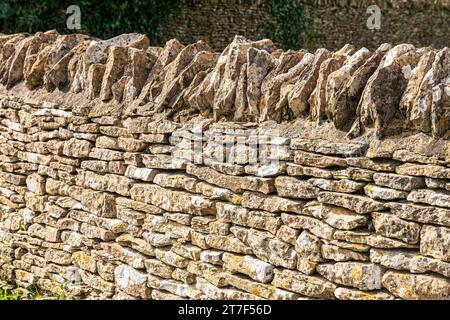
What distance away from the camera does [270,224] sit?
12.8ft

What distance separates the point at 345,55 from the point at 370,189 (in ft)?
2.75

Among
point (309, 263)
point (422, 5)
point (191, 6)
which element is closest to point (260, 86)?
point (309, 263)

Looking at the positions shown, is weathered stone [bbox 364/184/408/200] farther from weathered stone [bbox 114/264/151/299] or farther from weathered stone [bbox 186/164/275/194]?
weathered stone [bbox 114/264/151/299]

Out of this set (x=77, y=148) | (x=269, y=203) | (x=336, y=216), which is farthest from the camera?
(x=77, y=148)

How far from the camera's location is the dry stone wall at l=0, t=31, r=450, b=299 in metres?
3.38

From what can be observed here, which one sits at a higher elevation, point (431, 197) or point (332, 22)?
point (332, 22)

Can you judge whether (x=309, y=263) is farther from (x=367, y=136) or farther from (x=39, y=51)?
(x=39, y=51)

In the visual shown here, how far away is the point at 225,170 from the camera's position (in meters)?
4.10

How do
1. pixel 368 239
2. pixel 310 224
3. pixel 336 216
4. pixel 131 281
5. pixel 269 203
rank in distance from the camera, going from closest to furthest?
pixel 368 239 → pixel 336 216 → pixel 310 224 → pixel 269 203 → pixel 131 281

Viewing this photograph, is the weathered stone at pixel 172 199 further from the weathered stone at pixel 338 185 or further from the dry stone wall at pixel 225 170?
the weathered stone at pixel 338 185

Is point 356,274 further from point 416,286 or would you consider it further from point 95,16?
point 95,16
